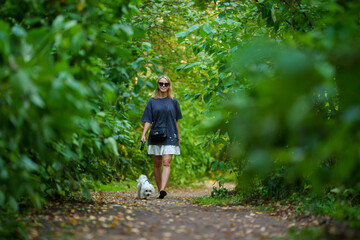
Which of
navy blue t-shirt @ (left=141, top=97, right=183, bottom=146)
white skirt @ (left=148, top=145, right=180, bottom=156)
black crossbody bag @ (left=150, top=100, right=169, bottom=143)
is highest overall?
navy blue t-shirt @ (left=141, top=97, right=183, bottom=146)

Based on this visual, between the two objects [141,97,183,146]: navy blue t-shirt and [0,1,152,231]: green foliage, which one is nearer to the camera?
[0,1,152,231]: green foliage

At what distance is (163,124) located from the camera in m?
6.58

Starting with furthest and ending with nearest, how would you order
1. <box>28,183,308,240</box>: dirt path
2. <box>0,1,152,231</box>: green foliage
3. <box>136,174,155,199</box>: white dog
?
<box>136,174,155,199</box>: white dog, <box>28,183,308,240</box>: dirt path, <box>0,1,152,231</box>: green foliage

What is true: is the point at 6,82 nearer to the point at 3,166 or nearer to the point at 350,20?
the point at 3,166

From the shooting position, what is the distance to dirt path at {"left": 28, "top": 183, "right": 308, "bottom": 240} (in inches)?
127

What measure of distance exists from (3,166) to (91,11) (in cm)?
122

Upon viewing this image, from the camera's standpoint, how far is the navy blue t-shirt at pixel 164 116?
259 inches

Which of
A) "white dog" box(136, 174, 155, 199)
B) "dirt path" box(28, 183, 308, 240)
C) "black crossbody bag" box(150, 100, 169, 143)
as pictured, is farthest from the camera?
"black crossbody bag" box(150, 100, 169, 143)

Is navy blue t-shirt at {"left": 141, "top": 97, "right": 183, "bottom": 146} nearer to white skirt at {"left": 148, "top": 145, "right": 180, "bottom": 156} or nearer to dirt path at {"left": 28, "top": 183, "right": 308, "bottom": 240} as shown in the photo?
white skirt at {"left": 148, "top": 145, "right": 180, "bottom": 156}

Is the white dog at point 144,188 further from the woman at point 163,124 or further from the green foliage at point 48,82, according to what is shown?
the green foliage at point 48,82

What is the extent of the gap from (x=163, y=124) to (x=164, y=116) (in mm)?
139

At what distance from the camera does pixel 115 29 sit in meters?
3.03

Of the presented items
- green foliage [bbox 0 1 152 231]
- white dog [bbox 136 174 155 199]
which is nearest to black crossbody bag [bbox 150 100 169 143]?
white dog [bbox 136 174 155 199]

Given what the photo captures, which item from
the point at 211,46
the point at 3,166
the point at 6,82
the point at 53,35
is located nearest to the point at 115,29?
the point at 53,35
